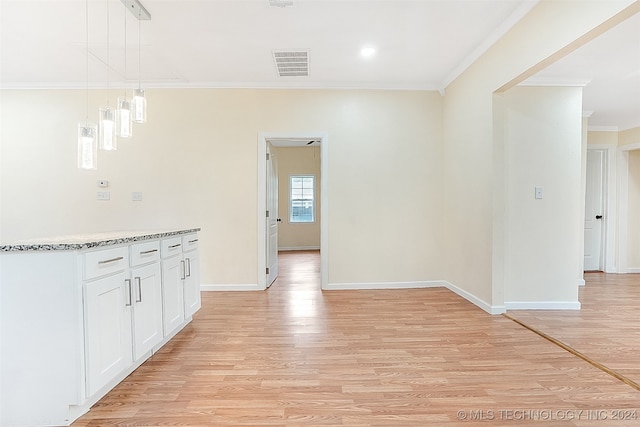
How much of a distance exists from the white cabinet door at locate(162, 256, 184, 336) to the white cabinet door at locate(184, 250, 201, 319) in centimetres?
8

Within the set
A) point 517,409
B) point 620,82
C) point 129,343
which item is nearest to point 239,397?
point 129,343

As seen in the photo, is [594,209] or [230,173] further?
[594,209]

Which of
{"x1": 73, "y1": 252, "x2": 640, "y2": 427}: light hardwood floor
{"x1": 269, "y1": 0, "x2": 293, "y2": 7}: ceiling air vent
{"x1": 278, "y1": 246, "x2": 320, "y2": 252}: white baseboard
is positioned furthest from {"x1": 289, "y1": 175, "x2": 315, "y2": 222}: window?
{"x1": 269, "y1": 0, "x2": 293, "y2": 7}: ceiling air vent

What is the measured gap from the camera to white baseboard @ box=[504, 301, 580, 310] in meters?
3.55

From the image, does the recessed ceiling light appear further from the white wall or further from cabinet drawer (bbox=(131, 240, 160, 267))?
cabinet drawer (bbox=(131, 240, 160, 267))

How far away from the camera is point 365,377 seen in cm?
211

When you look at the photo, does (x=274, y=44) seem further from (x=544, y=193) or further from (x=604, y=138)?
(x=604, y=138)

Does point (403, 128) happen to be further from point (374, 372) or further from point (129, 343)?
point (129, 343)

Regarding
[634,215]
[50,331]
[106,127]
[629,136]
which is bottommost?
[50,331]

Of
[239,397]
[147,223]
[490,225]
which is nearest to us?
[239,397]

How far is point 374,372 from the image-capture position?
2178mm

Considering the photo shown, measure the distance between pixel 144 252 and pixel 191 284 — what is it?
88 cm


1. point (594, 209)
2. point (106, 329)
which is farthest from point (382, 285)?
point (594, 209)

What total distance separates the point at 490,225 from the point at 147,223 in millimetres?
4120
